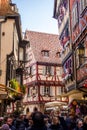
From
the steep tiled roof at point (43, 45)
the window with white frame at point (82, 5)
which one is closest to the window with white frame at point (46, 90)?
the steep tiled roof at point (43, 45)

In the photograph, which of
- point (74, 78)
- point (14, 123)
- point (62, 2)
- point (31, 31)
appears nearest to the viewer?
point (14, 123)

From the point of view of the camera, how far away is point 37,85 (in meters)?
46.5

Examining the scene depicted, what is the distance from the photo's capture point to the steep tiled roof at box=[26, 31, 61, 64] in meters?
48.4

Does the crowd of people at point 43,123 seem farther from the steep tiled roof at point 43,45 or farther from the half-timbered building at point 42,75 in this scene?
the steep tiled roof at point 43,45

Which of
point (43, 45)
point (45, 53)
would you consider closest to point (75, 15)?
point (45, 53)

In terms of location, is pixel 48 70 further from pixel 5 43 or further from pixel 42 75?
pixel 5 43

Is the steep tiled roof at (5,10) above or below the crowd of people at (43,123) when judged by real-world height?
above

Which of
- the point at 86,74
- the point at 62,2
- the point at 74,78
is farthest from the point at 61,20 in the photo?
the point at 86,74

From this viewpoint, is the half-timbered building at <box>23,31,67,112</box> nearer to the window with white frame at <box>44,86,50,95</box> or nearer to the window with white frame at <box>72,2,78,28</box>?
the window with white frame at <box>44,86,50,95</box>

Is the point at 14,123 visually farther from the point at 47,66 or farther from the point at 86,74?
the point at 47,66

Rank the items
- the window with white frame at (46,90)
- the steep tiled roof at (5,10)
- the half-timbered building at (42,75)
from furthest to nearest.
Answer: the window with white frame at (46,90)
the half-timbered building at (42,75)
the steep tiled roof at (5,10)

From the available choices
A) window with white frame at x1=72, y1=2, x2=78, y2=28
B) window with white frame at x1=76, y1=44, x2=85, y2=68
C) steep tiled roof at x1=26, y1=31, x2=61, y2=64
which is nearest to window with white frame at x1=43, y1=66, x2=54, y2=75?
steep tiled roof at x1=26, y1=31, x2=61, y2=64

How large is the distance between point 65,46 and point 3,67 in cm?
600

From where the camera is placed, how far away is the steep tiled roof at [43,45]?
159 ft
